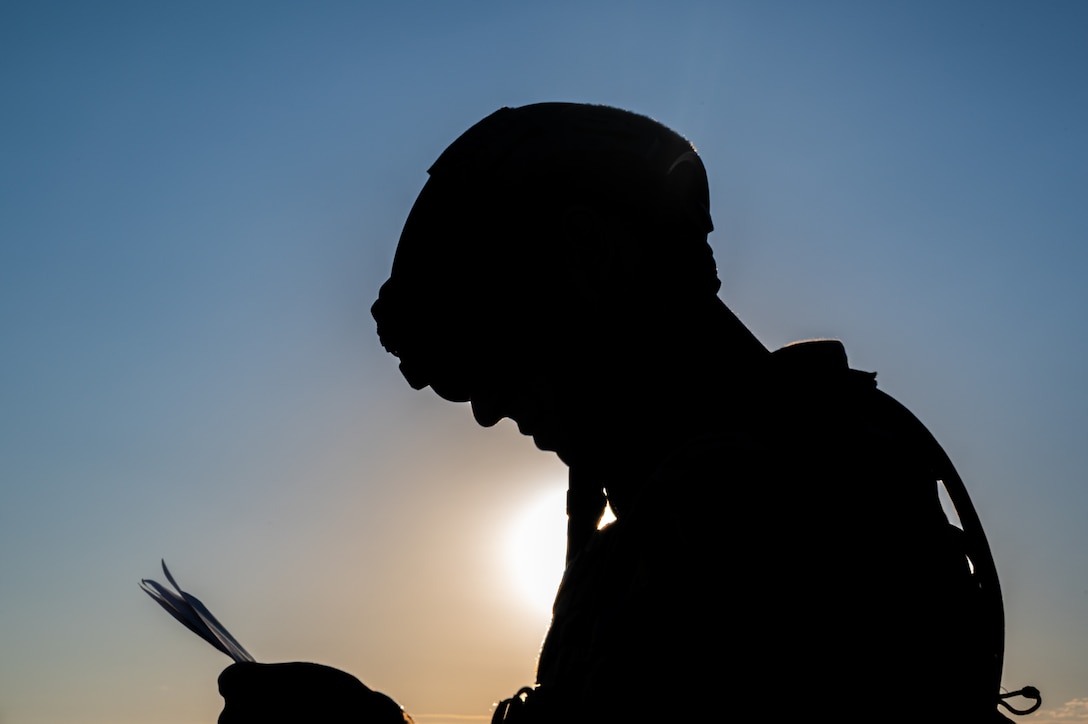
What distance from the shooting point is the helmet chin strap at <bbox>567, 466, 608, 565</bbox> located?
4.10m

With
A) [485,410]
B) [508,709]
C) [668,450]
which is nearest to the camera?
[508,709]

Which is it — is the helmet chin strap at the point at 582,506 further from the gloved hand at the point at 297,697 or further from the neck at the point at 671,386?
the gloved hand at the point at 297,697

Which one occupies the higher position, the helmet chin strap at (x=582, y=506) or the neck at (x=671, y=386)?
the neck at (x=671, y=386)

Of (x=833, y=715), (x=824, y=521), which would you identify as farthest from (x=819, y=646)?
(x=824, y=521)

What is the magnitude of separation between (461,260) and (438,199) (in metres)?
0.27

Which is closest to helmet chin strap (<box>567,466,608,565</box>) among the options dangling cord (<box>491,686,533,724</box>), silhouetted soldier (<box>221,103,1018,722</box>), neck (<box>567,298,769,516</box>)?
silhouetted soldier (<box>221,103,1018,722</box>)

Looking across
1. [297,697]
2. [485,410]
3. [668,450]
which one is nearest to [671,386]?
[668,450]

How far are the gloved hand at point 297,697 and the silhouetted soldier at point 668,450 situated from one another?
12mm

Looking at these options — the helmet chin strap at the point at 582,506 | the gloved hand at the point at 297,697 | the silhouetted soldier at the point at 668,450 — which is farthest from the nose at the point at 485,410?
the gloved hand at the point at 297,697

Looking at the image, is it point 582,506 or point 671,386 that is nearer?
point 671,386

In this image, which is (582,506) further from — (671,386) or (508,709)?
(508,709)

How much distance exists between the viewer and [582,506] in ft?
13.6

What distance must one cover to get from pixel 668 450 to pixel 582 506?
25.2 inches

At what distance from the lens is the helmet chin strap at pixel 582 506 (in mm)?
4102
